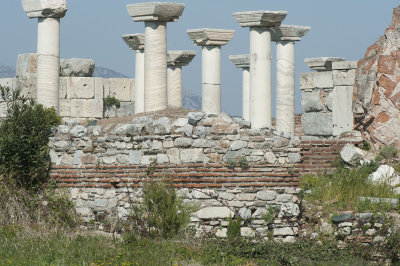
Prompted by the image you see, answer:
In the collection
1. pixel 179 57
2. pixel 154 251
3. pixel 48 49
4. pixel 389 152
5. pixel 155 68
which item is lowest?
pixel 154 251

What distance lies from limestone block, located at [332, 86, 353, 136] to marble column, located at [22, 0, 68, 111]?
9.46 meters

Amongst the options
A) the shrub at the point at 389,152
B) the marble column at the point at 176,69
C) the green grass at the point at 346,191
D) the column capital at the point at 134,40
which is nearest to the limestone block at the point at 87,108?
the column capital at the point at 134,40

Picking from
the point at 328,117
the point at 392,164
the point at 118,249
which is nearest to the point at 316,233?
the point at 392,164

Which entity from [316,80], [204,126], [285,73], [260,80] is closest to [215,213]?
[204,126]

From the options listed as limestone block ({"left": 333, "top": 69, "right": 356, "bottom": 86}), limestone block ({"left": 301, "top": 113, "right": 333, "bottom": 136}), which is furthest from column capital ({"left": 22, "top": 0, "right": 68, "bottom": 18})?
limestone block ({"left": 301, "top": 113, "right": 333, "bottom": 136})

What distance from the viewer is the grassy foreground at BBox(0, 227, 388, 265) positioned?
538 inches

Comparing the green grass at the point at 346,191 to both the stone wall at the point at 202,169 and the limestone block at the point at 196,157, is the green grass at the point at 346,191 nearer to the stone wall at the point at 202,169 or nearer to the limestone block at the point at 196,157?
the stone wall at the point at 202,169

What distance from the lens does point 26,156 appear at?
59.9ft

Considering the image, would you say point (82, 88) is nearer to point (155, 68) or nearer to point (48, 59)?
point (48, 59)

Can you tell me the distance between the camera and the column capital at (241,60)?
103ft

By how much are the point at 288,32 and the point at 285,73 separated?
1284 mm

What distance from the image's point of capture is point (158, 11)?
71.1 ft

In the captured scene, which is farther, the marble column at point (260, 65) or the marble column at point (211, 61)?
the marble column at point (211, 61)

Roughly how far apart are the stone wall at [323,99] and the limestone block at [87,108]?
7.24m
